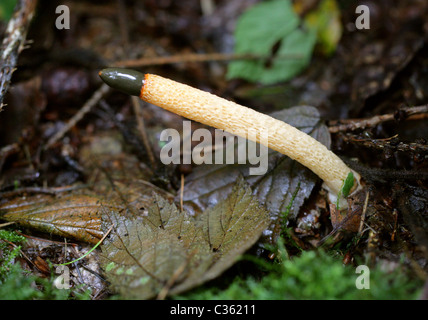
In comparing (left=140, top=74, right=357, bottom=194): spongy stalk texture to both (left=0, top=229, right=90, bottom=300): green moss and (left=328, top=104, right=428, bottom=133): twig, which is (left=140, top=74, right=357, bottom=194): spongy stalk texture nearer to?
(left=328, top=104, right=428, bottom=133): twig

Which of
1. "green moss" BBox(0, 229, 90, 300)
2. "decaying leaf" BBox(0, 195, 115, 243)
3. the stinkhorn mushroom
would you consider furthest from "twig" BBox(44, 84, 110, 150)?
the stinkhorn mushroom

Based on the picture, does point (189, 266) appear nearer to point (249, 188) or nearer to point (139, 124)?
point (249, 188)

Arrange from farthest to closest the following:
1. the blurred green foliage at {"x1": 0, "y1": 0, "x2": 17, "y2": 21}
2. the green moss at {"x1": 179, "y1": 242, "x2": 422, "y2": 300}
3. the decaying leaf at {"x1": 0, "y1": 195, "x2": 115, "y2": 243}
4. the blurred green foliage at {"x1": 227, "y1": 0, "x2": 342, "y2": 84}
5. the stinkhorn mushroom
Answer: the blurred green foliage at {"x1": 227, "y1": 0, "x2": 342, "y2": 84} < the blurred green foliage at {"x1": 0, "y1": 0, "x2": 17, "y2": 21} < the decaying leaf at {"x1": 0, "y1": 195, "x2": 115, "y2": 243} < the stinkhorn mushroom < the green moss at {"x1": 179, "y1": 242, "x2": 422, "y2": 300}

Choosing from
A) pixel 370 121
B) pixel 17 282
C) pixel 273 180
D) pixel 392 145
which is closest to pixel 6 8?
pixel 17 282

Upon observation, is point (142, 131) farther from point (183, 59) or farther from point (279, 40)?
point (279, 40)

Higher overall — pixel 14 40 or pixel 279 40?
pixel 279 40

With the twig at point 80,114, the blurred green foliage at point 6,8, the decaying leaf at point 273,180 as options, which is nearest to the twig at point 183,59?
the twig at point 80,114

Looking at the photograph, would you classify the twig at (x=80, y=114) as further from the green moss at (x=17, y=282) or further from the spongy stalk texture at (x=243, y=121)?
the spongy stalk texture at (x=243, y=121)
